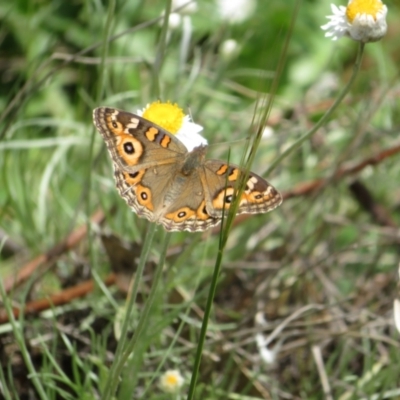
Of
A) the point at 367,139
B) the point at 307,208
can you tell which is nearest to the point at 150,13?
the point at 367,139

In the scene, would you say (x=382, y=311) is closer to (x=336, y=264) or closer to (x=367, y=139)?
(x=336, y=264)

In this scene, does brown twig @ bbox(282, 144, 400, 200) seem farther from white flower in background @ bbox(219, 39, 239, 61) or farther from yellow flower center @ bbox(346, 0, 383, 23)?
yellow flower center @ bbox(346, 0, 383, 23)

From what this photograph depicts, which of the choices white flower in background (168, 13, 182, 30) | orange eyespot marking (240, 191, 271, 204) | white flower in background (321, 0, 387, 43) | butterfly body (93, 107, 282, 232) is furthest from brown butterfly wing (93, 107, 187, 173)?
white flower in background (168, 13, 182, 30)

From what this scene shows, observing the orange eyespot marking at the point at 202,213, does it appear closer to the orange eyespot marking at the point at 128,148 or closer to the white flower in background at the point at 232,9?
the orange eyespot marking at the point at 128,148

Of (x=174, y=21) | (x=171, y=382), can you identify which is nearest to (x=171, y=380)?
(x=171, y=382)

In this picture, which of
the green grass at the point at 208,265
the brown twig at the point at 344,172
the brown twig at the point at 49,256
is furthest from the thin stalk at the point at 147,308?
the brown twig at the point at 344,172

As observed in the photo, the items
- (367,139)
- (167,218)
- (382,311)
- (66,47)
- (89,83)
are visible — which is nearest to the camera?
(167,218)
